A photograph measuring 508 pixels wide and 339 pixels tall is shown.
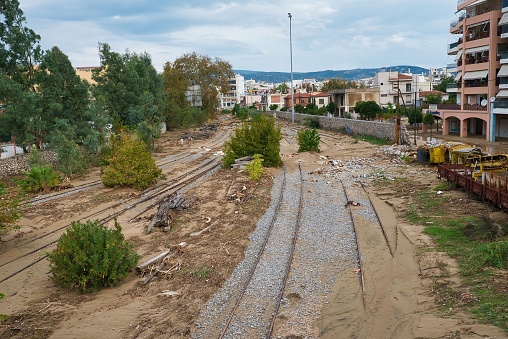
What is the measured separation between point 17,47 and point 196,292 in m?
26.7

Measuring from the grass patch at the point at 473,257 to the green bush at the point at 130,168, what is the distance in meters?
13.6

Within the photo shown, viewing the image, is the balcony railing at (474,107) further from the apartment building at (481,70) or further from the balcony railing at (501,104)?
the balcony railing at (501,104)

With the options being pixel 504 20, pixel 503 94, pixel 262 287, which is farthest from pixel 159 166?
pixel 504 20

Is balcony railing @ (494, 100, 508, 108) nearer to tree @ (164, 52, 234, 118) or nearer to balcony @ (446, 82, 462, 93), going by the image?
balcony @ (446, 82, 462, 93)

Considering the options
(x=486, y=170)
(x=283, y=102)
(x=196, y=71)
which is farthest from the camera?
(x=283, y=102)

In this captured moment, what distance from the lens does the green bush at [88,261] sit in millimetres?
11117

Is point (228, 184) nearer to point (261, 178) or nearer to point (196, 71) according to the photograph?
point (261, 178)

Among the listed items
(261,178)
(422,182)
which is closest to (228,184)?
(261,178)

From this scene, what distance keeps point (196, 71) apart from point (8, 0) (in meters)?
51.3

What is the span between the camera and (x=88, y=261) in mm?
11133

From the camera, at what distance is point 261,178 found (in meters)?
25.7

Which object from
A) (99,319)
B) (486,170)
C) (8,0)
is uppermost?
(8,0)

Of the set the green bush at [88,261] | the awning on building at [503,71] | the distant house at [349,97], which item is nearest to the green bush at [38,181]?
the green bush at [88,261]

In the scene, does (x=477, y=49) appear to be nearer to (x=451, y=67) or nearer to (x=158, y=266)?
(x=451, y=67)
